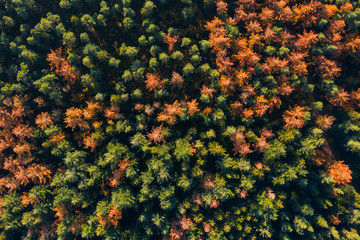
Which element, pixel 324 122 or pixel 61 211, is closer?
pixel 61 211

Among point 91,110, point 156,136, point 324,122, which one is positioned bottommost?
point 156,136

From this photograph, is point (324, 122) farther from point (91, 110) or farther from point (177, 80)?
point (91, 110)

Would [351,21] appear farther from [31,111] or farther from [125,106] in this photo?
[31,111]

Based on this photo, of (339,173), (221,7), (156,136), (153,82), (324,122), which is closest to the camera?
(221,7)

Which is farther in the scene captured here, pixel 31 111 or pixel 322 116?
pixel 322 116

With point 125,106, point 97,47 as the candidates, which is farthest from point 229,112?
point 97,47

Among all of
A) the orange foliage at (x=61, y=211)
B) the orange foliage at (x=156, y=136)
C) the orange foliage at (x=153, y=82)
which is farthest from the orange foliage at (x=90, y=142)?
the orange foliage at (x=153, y=82)

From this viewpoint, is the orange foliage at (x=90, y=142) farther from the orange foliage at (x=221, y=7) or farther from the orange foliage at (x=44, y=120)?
the orange foliage at (x=221, y=7)

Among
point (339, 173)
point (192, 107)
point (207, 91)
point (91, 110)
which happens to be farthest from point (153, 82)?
point (339, 173)

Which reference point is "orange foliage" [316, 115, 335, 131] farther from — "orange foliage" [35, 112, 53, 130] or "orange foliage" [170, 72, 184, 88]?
"orange foliage" [35, 112, 53, 130]
